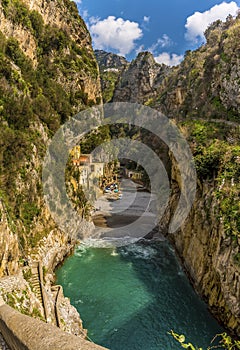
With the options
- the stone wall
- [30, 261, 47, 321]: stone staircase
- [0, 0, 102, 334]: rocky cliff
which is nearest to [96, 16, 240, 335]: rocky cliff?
[0, 0, 102, 334]: rocky cliff

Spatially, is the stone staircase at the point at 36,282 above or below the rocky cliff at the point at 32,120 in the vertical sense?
below

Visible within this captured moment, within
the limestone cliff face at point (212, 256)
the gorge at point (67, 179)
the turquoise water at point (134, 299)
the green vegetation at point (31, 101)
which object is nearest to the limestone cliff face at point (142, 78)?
the green vegetation at point (31, 101)

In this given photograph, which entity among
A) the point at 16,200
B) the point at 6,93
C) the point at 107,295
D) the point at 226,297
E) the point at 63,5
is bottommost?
the point at 107,295

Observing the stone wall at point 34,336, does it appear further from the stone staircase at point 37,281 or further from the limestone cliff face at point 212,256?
the limestone cliff face at point 212,256

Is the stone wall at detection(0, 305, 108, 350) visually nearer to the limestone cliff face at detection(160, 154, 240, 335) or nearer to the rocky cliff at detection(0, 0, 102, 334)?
the rocky cliff at detection(0, 0, 102, 334)

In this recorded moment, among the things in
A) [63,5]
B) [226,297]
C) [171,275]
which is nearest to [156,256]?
[171,275]

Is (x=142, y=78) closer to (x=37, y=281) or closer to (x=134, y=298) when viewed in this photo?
(x=134, y=298)

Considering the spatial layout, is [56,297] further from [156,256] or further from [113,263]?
[156,256]
